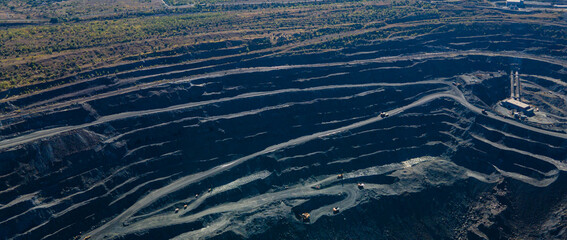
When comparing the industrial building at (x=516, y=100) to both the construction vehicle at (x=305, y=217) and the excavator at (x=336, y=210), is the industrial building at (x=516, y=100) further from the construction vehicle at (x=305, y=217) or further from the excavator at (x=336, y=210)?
the construction vehicle at (x=305, y=217)

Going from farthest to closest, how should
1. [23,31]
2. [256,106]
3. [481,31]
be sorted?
[481,31], [23,31], [256,106]

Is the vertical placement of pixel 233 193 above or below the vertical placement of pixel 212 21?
below

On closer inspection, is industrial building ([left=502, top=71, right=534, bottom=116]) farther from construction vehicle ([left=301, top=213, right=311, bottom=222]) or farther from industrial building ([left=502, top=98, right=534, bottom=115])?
construction vehicle ([left=301, top=213, right=311, bottom=222])

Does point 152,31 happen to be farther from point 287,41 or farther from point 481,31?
point 481,31

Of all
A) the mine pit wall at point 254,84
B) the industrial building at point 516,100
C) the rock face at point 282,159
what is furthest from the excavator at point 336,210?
the industrial building at point 516,100

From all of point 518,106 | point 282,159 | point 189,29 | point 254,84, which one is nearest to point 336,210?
point 282,159

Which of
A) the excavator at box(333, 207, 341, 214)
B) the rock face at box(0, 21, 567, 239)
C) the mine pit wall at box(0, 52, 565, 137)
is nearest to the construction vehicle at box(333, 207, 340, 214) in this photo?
the excavator at box(333, 207, 341, 214)

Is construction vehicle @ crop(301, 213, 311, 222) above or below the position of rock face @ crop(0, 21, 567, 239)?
below

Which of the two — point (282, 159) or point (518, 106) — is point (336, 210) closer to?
point (282, 159)

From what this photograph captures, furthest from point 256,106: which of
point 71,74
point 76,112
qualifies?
point 71,74
